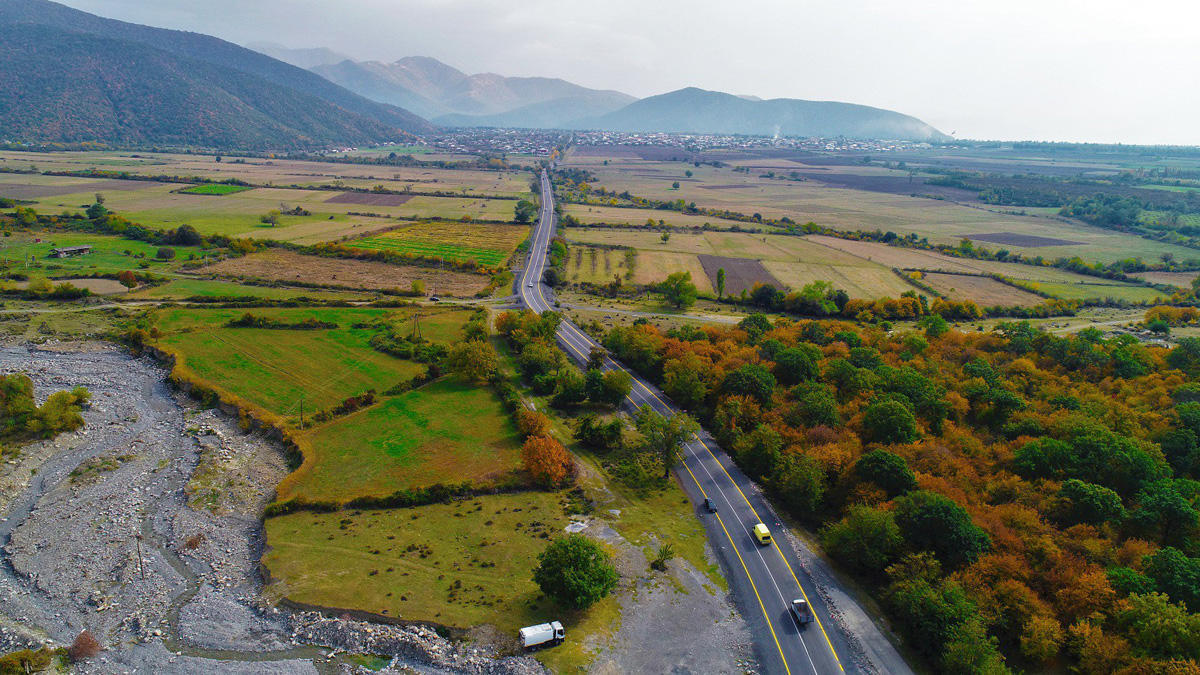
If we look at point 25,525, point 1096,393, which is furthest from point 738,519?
point 25,525

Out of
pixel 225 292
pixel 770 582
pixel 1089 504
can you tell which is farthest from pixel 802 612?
pixel 225 292

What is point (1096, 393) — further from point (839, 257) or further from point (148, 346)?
point (148, 346)

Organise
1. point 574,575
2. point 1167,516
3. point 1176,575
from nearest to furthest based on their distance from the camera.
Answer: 1. point 1176,575
2. point 574,575
3. point 1167,516

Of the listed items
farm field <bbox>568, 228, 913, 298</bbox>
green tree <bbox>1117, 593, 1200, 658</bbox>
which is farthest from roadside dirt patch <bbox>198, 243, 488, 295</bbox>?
green tree <bbox>1117, 593, 1200, 658</bbox>

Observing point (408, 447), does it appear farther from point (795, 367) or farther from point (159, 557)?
point (795, 367)

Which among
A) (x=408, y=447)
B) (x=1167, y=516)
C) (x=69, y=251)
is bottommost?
(x=408, y=447)

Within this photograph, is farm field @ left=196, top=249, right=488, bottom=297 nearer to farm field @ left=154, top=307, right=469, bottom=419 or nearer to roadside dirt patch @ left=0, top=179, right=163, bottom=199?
farm field @ left=154, top=307, right=469, bottom=419

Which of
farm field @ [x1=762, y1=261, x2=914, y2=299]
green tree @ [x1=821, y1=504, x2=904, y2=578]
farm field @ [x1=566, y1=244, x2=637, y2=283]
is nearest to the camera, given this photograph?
green tree @ [x1=821, y1=504, x2=904, y2=578]
